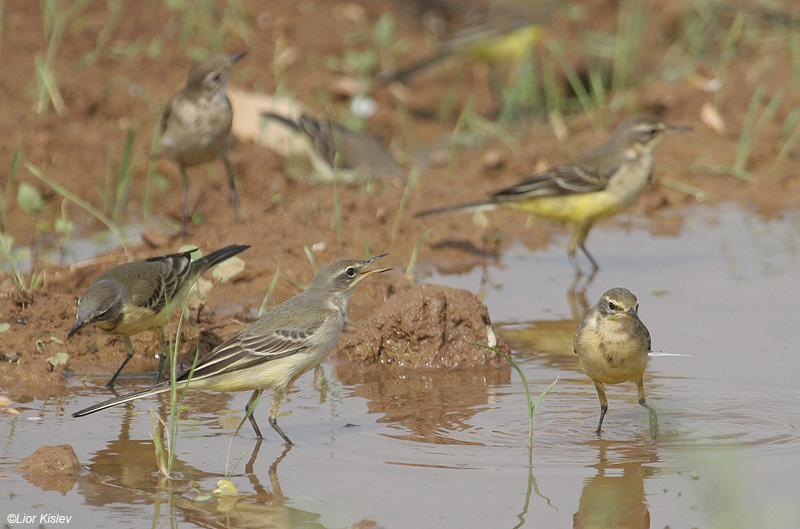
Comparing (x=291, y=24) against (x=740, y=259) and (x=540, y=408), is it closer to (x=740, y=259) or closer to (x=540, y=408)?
(x=740, y=259)

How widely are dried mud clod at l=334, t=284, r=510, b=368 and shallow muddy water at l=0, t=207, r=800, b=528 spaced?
17 centimetres

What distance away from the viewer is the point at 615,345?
6.55 m

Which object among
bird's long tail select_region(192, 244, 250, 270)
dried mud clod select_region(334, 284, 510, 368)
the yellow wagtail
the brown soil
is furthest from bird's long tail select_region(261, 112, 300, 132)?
the yellow wagtail

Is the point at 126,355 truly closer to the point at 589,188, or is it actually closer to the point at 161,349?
the point at 161,349

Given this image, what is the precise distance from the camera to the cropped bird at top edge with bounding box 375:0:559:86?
1597 cm

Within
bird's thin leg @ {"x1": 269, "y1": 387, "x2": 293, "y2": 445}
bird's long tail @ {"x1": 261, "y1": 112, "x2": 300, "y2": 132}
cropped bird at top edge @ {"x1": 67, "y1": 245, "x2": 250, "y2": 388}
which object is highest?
bird's long tail @ {"x1": 261, "y1": 112, "x2": 300, "y2": 132}

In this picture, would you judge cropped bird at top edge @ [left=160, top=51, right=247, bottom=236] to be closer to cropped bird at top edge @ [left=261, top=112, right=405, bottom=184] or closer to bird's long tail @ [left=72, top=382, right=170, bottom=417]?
cropped bird at top edge @ [left=261, top=112, right=405, bottom=184]

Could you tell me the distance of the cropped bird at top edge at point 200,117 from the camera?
10938mm

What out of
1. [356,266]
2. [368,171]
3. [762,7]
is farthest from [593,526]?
[762,7]

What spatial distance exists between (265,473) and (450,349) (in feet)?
7.99

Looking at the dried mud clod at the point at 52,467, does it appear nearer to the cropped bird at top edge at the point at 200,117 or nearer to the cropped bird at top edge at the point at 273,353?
the cropped bird at top edge at the point at 273,353
